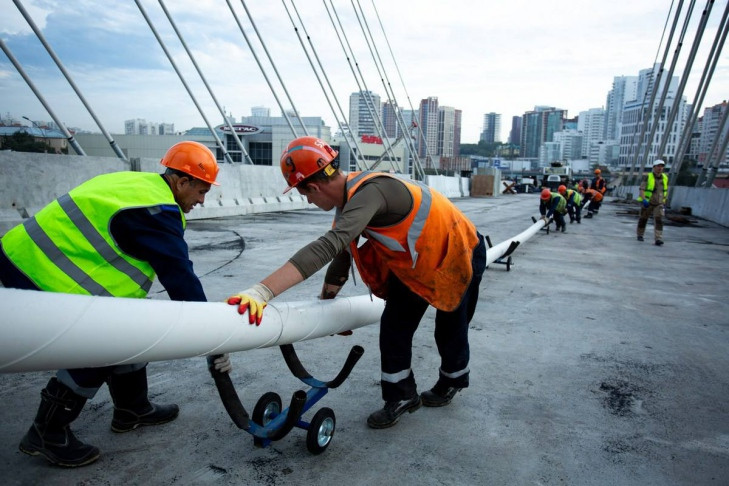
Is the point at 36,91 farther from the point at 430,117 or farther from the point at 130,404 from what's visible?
the point at 430,117

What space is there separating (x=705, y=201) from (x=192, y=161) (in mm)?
22038

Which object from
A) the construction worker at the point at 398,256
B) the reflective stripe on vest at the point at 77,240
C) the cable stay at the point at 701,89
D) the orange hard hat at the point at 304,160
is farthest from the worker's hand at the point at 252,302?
the cable stay at the point at 701,89

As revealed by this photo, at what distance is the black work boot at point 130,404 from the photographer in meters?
2.64

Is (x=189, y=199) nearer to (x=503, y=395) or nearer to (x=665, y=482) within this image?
(x=503, y=395)

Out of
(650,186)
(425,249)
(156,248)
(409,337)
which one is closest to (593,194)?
(650,186)

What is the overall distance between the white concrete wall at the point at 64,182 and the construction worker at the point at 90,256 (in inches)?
260

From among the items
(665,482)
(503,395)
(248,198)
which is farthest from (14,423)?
(248,198)

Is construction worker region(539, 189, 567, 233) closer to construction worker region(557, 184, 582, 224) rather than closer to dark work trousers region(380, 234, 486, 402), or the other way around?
construction worker region(557, 184, 582, 224)

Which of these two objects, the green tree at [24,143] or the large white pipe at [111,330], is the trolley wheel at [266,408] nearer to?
the large white pipe at [111,330]

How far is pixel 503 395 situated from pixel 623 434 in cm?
70

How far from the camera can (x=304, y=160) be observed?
101 inches

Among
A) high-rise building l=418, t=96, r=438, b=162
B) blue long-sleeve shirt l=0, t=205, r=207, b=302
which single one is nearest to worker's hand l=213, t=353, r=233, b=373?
blue long-sleeve shirt l=0, t=205, r=207, b=302

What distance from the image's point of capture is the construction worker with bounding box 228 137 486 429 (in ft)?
8.02

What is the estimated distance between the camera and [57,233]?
216 cm
